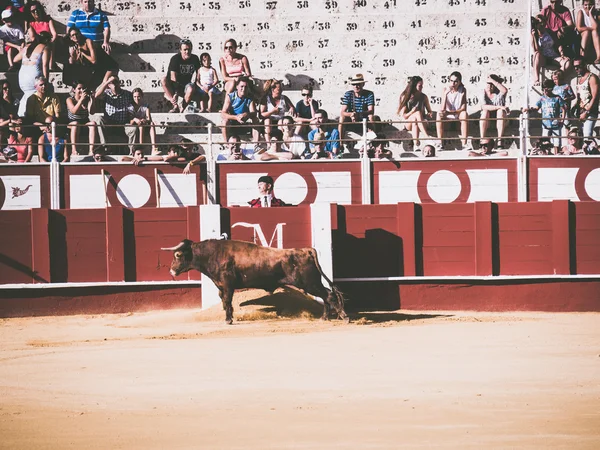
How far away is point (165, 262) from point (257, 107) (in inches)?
141

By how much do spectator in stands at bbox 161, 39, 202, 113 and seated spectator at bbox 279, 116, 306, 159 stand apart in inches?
61.4

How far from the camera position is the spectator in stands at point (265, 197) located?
42.2ft

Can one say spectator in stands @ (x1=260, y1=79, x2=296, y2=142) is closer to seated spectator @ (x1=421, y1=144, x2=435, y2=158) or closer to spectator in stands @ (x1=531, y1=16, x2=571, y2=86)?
seated spectator @ (x1=421, y1=144, x2=435, y2=158)

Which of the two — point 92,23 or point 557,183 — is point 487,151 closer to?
point 557,183

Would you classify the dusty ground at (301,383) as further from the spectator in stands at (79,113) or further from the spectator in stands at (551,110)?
the spectator in stands at (551,110)

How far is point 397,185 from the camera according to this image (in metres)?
14.5

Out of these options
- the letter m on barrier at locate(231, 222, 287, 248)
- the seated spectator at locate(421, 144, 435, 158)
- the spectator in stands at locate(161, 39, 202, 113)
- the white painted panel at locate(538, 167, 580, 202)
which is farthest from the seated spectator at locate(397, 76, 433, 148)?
the letter m on barrier at locate(231, 222, 287, 248)

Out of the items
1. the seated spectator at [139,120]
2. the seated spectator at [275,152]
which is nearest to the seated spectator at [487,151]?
the seated spectator at [275,152]

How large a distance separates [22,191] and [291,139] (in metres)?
3.59

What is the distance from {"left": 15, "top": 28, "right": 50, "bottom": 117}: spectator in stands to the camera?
51.2 feet

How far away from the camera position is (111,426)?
6.66 meters

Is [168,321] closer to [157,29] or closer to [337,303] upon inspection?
[337,303]

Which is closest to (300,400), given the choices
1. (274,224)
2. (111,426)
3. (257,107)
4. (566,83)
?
(111,426)

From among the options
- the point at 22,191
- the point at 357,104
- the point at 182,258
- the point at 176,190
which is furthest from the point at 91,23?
the point at 182,258
